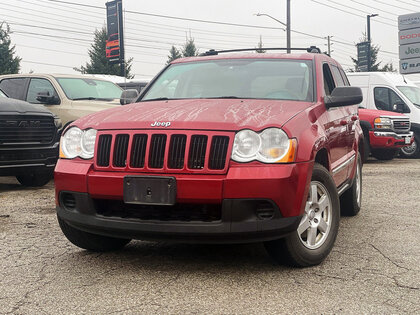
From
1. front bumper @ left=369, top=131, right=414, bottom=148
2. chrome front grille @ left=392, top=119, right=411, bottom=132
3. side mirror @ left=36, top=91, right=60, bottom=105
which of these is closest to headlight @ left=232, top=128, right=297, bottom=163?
side mirror @ left=36, top=91, right=60, bottom=105

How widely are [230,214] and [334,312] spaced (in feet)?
2.85

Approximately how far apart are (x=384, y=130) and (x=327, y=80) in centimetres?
857

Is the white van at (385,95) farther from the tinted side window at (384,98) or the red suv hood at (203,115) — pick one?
the red suv hood at (203,115)

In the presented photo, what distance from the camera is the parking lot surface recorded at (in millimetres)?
3240

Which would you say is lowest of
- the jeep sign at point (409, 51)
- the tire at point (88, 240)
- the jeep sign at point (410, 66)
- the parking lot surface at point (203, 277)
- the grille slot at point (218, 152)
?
the parking lot surface at point (203, 277)

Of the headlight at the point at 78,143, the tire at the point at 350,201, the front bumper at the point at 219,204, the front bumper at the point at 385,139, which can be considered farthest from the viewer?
the front bumper at the point at 385,139

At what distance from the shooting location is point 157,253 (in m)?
4.43

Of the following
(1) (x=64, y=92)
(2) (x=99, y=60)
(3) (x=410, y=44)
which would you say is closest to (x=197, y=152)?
(1) (x=64, y=92)

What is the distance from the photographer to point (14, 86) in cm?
1053

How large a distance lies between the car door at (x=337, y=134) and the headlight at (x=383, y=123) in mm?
8112

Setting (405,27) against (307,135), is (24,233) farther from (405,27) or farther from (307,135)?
(405,27)

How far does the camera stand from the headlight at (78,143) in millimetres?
4027

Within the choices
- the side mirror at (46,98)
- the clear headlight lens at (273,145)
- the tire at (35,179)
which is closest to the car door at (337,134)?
the clear headlight lens at (273,145)

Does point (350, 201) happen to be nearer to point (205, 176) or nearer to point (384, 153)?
point (205, 176)
